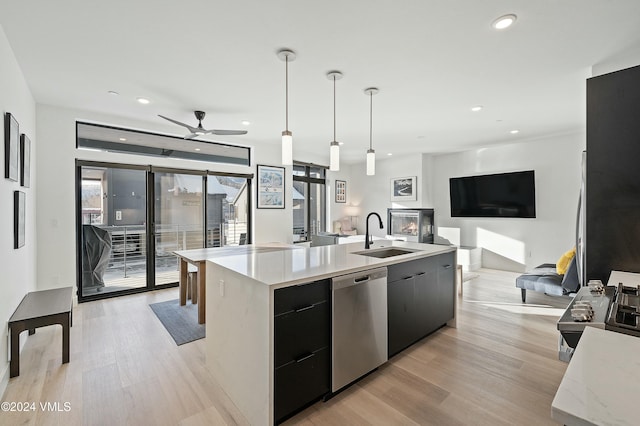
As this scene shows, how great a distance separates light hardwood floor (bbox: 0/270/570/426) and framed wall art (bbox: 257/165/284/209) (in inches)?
122

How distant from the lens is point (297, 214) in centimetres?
721

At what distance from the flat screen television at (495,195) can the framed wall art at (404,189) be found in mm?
797

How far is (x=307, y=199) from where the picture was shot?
728 cm

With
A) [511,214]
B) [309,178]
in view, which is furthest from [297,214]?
[511,214]

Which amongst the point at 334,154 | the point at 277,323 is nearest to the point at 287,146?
the point at 334,154

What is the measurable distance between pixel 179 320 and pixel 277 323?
2293 mm

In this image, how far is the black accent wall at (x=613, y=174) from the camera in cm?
186

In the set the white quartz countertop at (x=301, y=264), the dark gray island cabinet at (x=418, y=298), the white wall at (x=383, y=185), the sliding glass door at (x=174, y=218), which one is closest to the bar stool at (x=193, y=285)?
the sliding glass door at (x=174, y=218)

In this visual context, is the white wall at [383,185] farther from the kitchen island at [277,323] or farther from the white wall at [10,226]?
the white wall at [10,226]

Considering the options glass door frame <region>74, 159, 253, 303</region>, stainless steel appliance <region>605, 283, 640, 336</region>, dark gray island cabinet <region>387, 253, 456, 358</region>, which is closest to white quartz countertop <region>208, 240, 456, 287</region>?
dark gray island cabinet <region>387, 253, 456, 358</region>

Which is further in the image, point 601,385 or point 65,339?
point 65,339

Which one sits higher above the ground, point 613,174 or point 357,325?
point 613,174

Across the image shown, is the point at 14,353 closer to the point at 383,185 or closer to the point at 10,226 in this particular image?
the point at 10,226

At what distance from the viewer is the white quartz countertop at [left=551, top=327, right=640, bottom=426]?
1.89 feet
